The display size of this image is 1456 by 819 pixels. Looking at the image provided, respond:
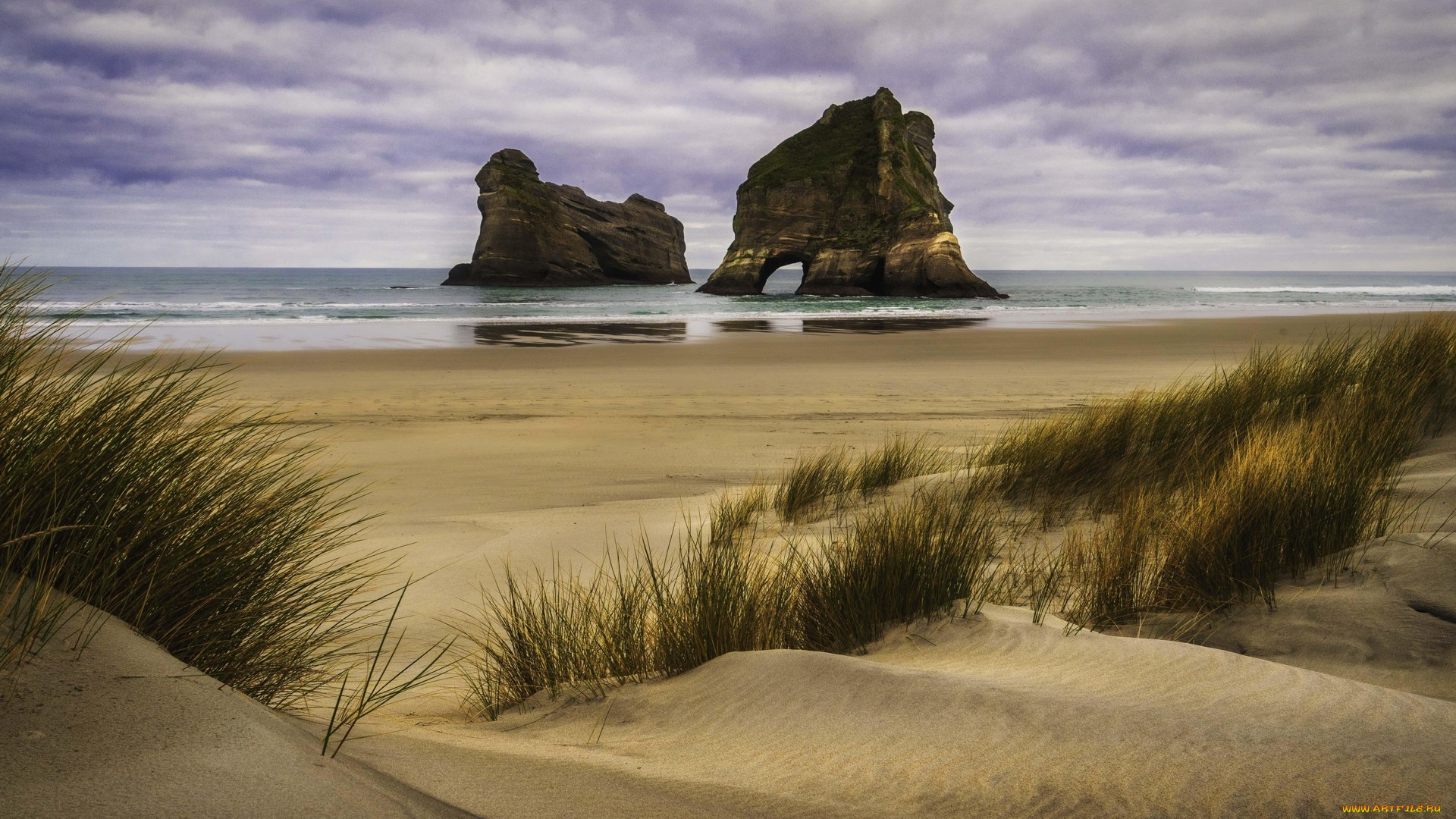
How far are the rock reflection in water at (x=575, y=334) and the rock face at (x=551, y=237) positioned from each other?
1630 inches

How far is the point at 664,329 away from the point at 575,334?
322 centimetres

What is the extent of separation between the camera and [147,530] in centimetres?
199

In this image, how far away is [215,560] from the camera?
6.97 ft

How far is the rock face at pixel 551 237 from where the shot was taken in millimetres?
66875

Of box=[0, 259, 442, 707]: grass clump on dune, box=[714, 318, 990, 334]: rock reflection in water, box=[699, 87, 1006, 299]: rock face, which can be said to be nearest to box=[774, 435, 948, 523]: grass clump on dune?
box=[0, 259, 442, 707]: grass clump on dune

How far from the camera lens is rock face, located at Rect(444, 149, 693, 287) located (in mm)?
66875

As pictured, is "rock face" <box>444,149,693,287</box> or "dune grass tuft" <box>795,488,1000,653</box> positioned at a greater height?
"rock face" <box>444,149,693,287</box>

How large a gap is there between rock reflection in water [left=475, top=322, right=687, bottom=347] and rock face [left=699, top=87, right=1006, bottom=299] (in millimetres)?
24772

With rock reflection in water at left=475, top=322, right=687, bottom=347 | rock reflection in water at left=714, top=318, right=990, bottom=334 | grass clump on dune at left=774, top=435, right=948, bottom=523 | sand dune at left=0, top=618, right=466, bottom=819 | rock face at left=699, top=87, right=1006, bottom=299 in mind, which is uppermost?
rock face at left=699, top=87, right=1006, bottom=299

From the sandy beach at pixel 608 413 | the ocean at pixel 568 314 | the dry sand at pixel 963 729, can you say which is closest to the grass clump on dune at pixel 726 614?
the dry sand at pixel 963 729

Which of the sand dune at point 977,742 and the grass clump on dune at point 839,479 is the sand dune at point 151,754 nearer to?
the sand dune at point 977,742

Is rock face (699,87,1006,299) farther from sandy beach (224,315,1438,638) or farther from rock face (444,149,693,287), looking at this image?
sandy beach (224,315,1438,638)

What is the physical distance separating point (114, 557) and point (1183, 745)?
249 centimetres

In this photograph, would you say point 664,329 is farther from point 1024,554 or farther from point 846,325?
point 1024,554
